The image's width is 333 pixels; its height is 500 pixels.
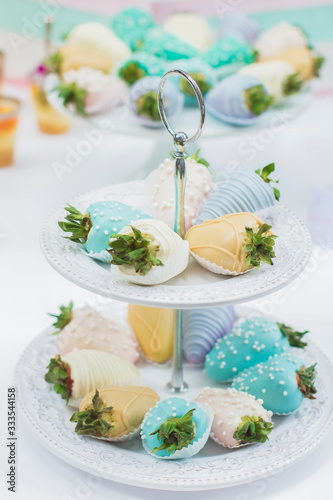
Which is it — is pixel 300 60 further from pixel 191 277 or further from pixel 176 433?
pixel 176 433

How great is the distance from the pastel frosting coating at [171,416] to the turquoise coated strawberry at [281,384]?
11 cm

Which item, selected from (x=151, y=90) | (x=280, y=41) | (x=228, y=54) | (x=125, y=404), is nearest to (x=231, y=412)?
(x=125, y=404)

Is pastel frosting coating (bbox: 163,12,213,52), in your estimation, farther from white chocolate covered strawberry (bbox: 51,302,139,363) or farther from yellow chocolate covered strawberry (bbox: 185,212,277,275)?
yellow chocolate covered strawberry (bbox: 185,212,277,275)

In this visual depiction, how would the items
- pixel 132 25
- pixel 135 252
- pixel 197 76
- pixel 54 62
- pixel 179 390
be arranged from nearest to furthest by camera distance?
pixel 135 252
pixel 179 390
pixel 197 76
pixel 54 62
pixel 132 25

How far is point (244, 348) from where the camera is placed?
1.11 m

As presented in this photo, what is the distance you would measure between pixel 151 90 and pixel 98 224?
32.3 inches

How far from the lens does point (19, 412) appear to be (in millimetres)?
1062

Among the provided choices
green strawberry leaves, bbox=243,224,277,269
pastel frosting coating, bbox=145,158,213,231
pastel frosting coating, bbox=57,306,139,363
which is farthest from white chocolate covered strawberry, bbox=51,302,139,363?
green strawberry leaves, bbox=243,224,277,269

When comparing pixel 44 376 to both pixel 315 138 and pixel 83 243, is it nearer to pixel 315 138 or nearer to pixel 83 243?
pixel 83 243

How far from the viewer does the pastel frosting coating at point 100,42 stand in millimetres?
1973

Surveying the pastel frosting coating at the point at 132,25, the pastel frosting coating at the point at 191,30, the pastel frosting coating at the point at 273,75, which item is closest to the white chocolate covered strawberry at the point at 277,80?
the pastel frosting coating at the point at 273,75

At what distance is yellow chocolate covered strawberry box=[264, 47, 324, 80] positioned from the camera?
1.94 m

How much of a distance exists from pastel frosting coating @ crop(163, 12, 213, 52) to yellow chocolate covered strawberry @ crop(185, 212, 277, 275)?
1312mm

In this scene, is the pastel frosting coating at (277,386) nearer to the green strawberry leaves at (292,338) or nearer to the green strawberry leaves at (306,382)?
the green strawberry leaves at (306,382)
